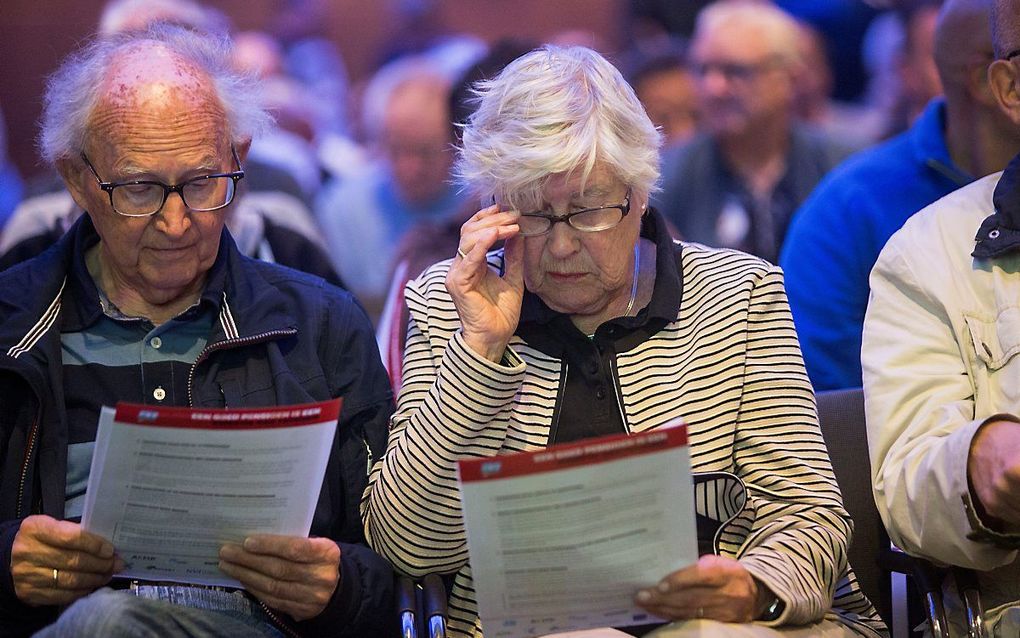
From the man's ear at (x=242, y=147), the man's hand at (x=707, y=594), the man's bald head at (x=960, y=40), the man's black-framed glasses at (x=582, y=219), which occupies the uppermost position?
the man's bald head at (x=960, y=40)

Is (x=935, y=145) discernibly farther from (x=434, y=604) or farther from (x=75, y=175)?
(x=75, y=175)

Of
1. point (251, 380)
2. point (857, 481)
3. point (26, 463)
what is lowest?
point (857, 481)

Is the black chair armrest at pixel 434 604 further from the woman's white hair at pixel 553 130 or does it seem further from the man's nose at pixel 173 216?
the man's nose at pixel 173 216

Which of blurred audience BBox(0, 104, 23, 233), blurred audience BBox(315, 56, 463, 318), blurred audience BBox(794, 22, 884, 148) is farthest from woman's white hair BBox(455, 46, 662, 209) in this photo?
blurred audience BBox(0, 104, 23, 233)

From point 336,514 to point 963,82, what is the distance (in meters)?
2.28

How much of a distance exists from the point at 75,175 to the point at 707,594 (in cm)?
166

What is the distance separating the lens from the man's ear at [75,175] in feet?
8.98

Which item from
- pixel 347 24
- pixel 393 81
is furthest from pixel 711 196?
pixel 347 24

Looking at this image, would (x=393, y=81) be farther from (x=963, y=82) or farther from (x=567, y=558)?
(x=567, y=558)

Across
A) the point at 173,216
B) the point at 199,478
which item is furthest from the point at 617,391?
the point at 173,216

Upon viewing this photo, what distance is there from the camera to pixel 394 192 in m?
7.05

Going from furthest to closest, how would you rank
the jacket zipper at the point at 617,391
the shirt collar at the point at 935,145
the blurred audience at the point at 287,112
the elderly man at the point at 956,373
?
the blurred audience at the point at 287,112 < the shirt collar at the point at 935,145 < the jacket zipper at the point at 617,391 < the elderly man at the point at 956,373

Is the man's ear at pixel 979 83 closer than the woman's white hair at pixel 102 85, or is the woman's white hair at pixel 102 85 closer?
the woman's white hair at pixel 102 85

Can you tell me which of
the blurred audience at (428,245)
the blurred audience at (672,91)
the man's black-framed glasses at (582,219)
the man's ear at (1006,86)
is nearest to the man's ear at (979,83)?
the man's ear at (1006,86)
